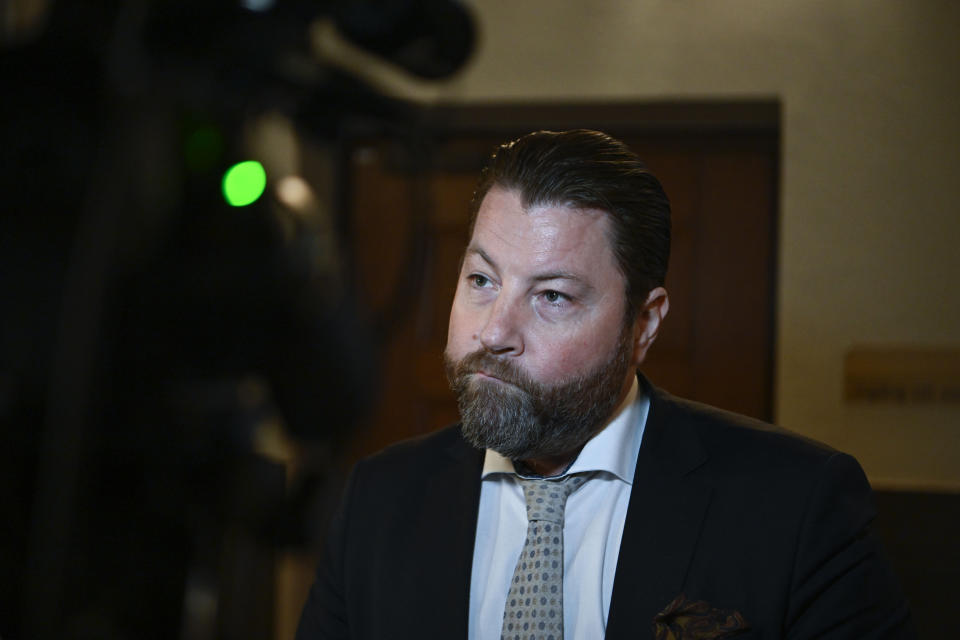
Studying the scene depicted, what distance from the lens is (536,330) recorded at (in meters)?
1.13

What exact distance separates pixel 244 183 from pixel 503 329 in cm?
58

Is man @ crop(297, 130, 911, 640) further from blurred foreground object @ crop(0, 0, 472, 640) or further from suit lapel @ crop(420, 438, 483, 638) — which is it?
blurred foreground object @ crop(0, 0, 472, 640)

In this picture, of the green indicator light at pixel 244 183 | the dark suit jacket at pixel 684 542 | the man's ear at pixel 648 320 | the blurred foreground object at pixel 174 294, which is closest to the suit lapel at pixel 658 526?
the dark suit jacket at pixel 684 542

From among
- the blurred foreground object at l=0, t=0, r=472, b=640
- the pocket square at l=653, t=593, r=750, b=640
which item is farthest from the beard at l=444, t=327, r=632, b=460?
the blurred foreground object at l=0, t=0, r=472, b=640

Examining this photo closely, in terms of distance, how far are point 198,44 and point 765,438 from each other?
0.98 metres

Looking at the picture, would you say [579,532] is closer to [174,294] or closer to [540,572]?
[540,572]

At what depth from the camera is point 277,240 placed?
0.55m

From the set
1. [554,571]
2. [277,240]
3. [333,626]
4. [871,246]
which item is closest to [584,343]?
[554,571]

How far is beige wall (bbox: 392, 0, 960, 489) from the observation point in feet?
7.58

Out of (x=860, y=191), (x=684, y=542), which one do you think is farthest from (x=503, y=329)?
(x=860, y=191)

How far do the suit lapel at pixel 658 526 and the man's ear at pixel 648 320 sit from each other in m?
0.10

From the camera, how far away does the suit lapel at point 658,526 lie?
3.72ft

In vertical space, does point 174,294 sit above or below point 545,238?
below

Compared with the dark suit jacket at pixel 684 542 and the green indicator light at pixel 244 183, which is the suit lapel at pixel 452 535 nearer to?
the dark suit jacket at pixel 684 542
